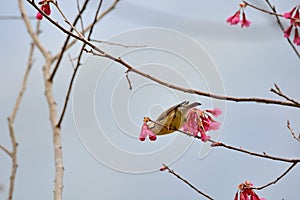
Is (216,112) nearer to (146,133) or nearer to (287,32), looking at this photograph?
(146,133)

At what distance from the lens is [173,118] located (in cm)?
92

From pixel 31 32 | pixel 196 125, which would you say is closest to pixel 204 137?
pixel 196 125

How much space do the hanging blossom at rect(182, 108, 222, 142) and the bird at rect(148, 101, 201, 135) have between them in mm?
31

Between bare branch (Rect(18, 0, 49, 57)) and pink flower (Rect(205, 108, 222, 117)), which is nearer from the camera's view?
pink flower (Rect(205, 108, 222, 117))

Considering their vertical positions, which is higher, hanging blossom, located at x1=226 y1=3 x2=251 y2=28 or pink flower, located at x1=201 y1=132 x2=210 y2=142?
hanging blossom, located at x1=226 y1=3 x2=251 y2=28

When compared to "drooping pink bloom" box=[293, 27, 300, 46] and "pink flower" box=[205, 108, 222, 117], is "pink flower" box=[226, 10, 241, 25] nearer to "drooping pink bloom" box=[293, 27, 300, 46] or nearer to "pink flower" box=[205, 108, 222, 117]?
"drooping pink bloom" box=[293, 27, 300, 46]

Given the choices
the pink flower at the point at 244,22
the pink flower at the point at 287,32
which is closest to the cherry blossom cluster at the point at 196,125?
the pink flower at the point at 287,32

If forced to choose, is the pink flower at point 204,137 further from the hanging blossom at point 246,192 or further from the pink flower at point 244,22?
the pink flower at point 244,22

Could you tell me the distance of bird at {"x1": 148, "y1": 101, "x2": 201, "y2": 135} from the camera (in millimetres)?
913

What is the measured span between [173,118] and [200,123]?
85 mm

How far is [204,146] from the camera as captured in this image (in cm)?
107

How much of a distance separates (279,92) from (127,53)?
458 millimetres

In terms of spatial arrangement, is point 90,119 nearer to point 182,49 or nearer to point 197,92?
point 182,49

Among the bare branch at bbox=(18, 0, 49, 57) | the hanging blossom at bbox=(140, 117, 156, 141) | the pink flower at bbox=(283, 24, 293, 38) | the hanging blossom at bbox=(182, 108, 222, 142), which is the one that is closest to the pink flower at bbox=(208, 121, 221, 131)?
the hanging blossom at bbox=(182, 108, 222, 142)
